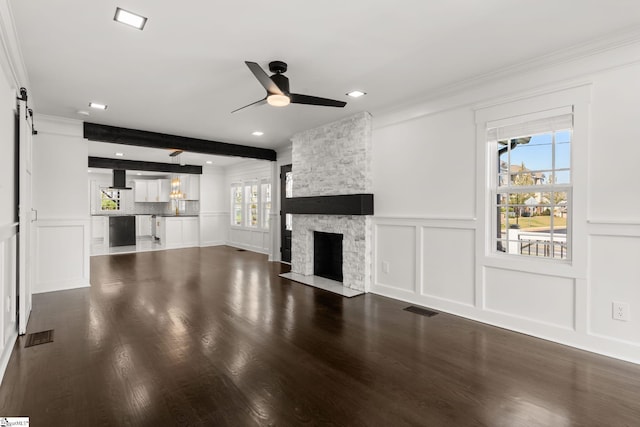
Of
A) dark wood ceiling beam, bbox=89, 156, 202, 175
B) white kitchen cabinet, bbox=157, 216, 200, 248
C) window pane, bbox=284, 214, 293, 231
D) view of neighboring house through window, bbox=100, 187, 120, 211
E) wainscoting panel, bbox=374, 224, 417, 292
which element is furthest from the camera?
view of neighboring house through window, bbox=100, 187, 120, 211

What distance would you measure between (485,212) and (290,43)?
108 inches

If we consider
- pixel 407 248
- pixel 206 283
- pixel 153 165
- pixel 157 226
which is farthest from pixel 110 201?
pixel 407 248

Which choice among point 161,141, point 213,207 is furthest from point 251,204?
point 161,141

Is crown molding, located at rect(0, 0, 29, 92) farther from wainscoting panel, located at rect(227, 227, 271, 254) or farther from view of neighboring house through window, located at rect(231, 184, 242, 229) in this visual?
view of neighboring house through window, located at rect(231, 184, 242, 229)

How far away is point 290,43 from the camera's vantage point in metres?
2.80

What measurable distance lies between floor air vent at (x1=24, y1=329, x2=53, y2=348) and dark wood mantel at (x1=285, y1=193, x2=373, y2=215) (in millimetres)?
3775

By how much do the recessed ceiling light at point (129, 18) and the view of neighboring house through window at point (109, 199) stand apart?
38.9 feet

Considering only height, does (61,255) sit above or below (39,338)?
above

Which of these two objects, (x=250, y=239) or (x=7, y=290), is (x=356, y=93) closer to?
(x=7, y=290)

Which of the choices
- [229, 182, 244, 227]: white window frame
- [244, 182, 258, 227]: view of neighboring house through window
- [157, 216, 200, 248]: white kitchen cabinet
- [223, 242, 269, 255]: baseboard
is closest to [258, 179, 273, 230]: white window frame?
[244, 182, 258, 227]: view of neighboring house through window

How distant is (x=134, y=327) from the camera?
11.5ft

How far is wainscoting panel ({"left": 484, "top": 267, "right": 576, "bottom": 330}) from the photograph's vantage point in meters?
3.10

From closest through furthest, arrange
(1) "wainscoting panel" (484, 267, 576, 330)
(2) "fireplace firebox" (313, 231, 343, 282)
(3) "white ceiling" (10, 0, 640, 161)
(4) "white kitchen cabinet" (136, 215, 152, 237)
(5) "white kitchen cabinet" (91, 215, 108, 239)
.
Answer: (3) "white ceiling" (10, 0, 640, 161) → (1) "wainscoting panel" (484, 267, 576, 330) → (2) "fireplace firebox" (313, 231, 343, 282) → (5) "white kitchen cabinet" (91, 215, 108, 239) → (4) "white kitchen cabinet" (136, 215, 152, 237)

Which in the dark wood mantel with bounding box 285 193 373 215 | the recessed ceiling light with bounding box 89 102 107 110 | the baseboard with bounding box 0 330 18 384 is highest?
the recessed ceiling light with bounding box 89 102 107 110
